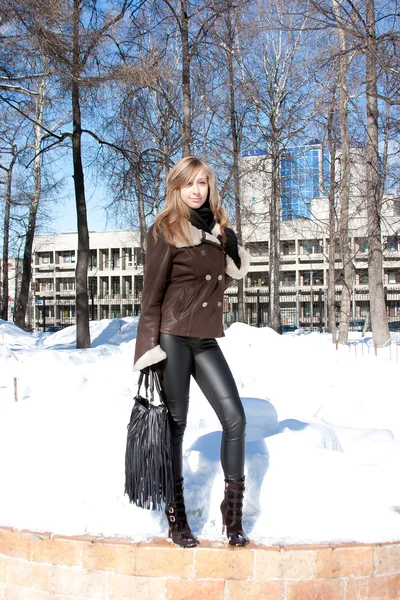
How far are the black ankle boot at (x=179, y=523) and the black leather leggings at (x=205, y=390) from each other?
0.32 feet

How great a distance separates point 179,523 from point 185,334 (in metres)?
0.88

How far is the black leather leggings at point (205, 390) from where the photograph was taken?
2.66 m

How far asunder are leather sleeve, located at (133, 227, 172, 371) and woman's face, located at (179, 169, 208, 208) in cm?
27

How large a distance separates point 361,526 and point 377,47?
9143mm

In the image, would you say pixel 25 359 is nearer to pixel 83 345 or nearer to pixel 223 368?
pixel 83 345

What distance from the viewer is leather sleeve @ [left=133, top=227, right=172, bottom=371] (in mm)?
2609

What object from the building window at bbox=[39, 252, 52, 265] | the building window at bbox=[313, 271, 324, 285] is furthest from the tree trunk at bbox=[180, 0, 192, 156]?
the building window at bbox=[39, 252, 52, 265]

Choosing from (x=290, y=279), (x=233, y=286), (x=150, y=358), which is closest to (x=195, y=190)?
(x=150, y=358)

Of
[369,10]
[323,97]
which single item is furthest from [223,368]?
[323,97]

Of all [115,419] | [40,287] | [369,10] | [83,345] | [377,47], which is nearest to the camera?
[115,419]

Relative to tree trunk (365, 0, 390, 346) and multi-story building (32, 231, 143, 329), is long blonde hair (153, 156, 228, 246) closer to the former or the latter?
tree trunk (365, 0, 390, 346)

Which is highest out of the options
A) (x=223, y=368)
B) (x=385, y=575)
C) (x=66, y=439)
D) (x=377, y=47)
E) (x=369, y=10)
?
(x=369, y=10)

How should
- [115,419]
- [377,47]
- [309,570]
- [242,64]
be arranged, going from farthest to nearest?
[242,64] < [377,47] < [115,419] < [309,570]

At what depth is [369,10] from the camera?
11.1 m
